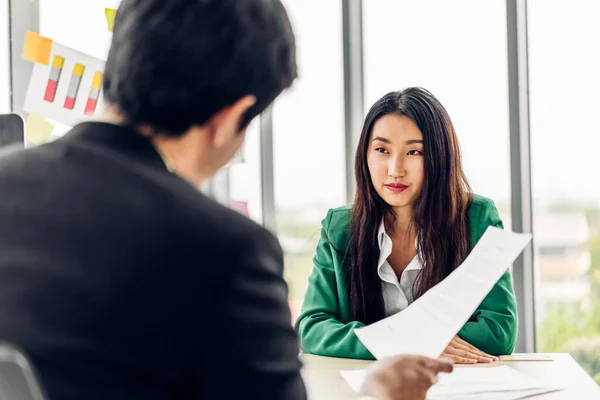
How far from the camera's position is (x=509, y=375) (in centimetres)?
143

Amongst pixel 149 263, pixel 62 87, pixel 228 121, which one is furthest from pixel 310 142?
pixel 149 263

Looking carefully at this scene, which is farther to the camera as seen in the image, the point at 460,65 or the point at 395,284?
the point at 460,65

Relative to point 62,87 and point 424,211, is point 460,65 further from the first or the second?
point 62,87

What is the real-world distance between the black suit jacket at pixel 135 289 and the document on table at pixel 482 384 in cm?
71

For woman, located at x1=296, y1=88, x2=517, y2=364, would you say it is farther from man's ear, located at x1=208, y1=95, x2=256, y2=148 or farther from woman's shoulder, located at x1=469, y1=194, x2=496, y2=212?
man's ear, located at x1=208, y1=95, x2=256, y2=148

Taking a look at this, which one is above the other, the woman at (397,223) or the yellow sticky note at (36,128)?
the yellow sticky note at (36,128)

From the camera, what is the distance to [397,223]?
205 centimetres

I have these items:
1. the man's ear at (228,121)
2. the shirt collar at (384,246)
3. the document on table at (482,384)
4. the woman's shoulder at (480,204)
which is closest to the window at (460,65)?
the woman's shoulder at (480,204)

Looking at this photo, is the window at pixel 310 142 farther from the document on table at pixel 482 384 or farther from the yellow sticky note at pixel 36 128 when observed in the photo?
the document on table at pixel 482 384

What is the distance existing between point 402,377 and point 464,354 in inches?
26.2

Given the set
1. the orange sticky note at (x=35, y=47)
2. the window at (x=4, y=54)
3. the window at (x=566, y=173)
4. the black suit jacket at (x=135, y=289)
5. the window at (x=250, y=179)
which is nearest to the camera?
the black suit jacket at (x=135, y=289)

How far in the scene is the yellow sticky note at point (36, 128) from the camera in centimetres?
232

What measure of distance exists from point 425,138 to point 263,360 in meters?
1.43

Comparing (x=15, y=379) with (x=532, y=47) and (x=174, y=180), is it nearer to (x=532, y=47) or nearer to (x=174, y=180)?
(x=174, y=180)
